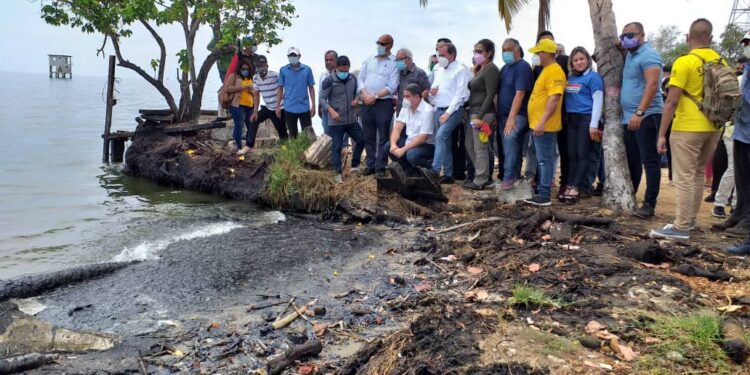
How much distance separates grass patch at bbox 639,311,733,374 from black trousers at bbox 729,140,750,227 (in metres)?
2.66

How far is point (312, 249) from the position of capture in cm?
621

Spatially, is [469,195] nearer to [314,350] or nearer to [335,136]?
[335,136]

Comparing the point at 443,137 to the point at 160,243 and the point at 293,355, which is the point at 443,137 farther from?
the point at 293,355

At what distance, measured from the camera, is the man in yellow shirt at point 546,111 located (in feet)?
21.2

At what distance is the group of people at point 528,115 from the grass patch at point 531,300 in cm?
215

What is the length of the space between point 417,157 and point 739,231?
402cm

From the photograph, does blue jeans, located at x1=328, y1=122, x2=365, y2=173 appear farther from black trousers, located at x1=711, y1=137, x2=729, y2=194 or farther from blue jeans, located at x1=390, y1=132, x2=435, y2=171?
black trousers, located at x1=711, y1=137, x2=729, y2=194

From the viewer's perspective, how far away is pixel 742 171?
5.46 meters

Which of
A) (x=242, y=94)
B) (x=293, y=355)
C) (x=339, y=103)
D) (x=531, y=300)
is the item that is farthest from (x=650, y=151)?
(x=242, y=94)

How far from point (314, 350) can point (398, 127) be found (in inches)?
198

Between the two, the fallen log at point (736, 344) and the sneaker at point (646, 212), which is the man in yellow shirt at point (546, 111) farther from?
the fallen log at point (736, 344)

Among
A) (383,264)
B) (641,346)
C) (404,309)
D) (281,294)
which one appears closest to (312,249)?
(383,264)

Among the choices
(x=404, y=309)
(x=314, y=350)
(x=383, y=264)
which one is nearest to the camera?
(x=314, y=350)

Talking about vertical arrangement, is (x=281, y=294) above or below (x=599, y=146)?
below
